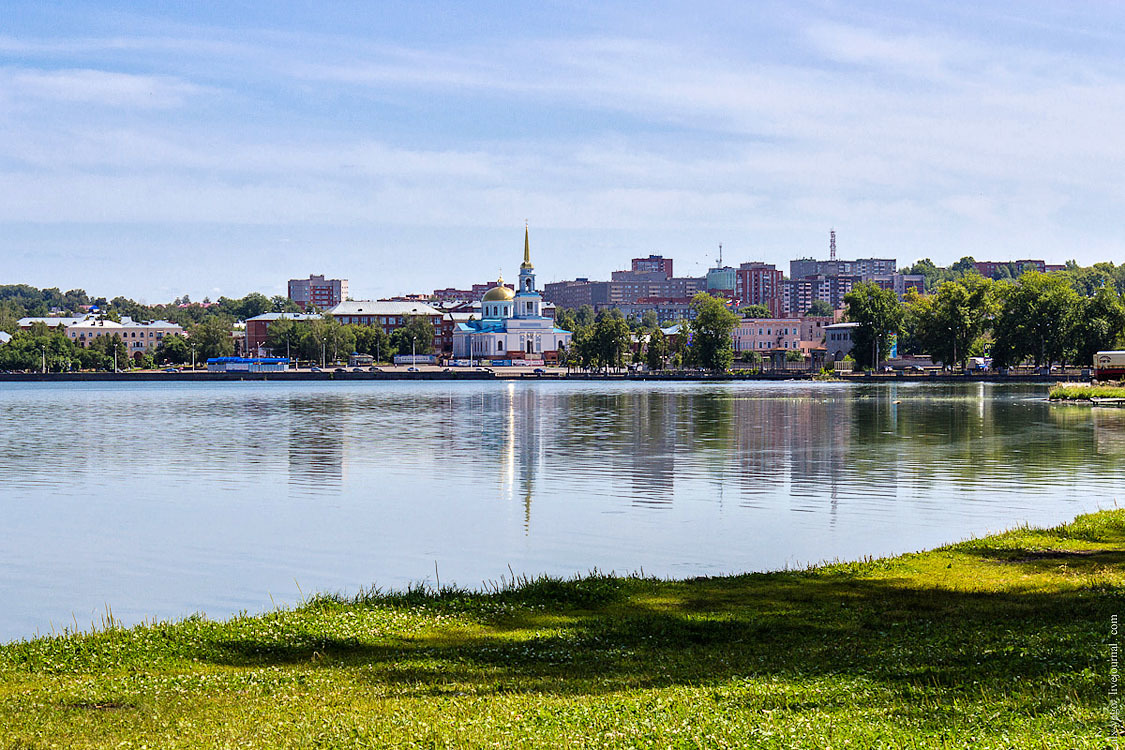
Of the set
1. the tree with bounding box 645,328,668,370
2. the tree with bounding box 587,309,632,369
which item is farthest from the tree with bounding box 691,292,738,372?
the tree with bounding box 587,309,632,369

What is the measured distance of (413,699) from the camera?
1052cm

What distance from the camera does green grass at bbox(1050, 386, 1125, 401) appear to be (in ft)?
269

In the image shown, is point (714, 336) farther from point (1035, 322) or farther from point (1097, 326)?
point (1097, 326)

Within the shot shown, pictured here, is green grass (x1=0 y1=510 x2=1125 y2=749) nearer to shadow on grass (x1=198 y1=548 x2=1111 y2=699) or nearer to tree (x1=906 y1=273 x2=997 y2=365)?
shadow on grass (x1=198 y1=548 x2=1111 y2=699)

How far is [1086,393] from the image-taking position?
277 ft

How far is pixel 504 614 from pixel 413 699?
492 cm

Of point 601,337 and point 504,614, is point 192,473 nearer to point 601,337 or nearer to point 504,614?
point 504,614

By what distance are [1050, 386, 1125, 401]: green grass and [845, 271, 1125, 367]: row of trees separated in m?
47.7

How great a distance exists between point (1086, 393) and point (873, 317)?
70241 mm

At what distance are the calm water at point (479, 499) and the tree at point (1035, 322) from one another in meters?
78.2

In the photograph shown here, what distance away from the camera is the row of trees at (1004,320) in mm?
134125

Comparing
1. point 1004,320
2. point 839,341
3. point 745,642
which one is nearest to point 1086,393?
point 1004,320

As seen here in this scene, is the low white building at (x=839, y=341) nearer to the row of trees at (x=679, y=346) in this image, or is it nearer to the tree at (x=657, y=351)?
the row of trees at (x=679, y=346)

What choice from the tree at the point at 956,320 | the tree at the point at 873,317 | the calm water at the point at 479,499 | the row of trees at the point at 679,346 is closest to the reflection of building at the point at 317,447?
the calm water at the point at 479,499
